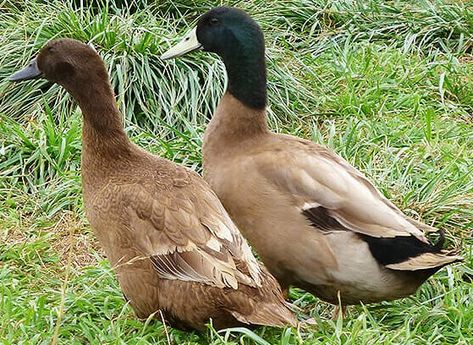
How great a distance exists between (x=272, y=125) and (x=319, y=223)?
7.24 ft

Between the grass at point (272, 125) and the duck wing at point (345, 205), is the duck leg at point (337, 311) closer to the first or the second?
the grass at point (272, 125)

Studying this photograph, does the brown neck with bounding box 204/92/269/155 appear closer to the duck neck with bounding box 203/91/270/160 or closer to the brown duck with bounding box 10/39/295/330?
the duck neck with bounding box 203/91/270/160

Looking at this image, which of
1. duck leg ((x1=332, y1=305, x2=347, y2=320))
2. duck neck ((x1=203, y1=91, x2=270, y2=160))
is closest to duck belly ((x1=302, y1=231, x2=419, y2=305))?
duck leg ((x1=332, y1=305, x2=347, y2=320))

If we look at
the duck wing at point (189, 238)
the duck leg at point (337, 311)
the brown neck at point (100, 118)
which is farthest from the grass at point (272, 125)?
the brown neck at point (100, 118)

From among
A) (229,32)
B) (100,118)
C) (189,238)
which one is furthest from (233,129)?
(189,238)

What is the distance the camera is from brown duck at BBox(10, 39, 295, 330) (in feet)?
13.2

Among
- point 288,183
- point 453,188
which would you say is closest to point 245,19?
point 288,183

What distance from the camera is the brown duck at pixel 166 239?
13.2ft

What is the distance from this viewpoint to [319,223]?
446 centimetres

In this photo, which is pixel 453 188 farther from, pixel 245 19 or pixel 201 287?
pixel 201 287

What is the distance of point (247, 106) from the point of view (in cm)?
501

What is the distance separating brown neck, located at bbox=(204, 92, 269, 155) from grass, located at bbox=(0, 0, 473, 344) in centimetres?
76

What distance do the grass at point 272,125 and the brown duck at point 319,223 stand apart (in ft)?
0.52

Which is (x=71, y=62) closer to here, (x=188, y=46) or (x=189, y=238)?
(x=189, y=238)
